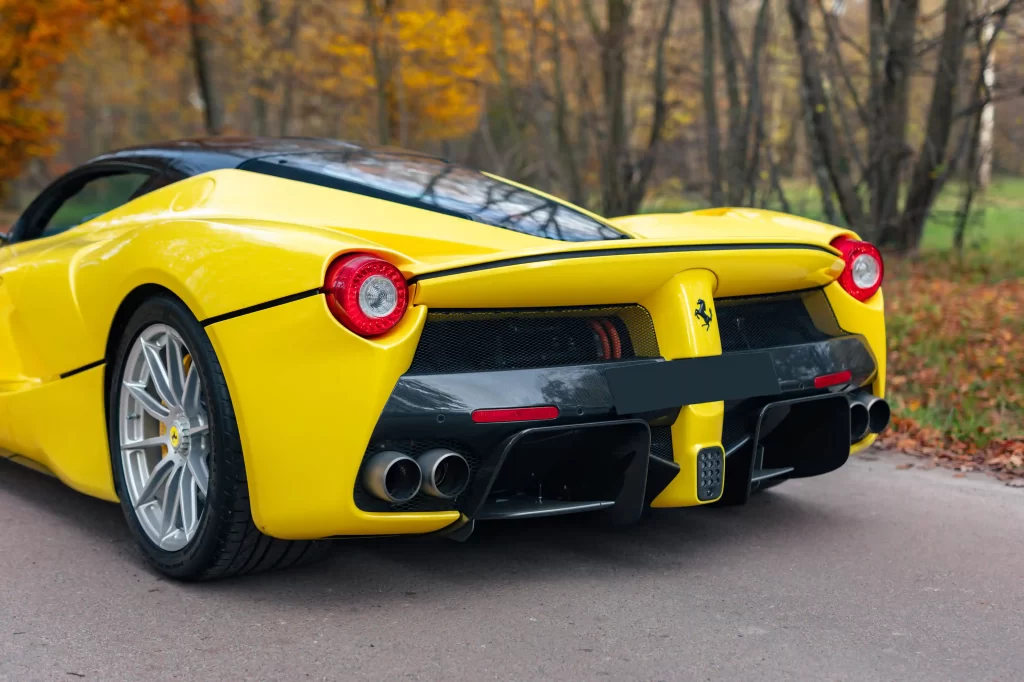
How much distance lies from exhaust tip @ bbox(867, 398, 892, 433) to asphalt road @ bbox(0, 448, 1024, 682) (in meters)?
0.39

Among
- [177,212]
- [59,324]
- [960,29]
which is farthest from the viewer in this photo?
[960,29]

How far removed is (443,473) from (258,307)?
632 mm

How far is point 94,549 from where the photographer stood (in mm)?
3600

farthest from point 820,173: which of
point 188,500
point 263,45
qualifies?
point 263,45

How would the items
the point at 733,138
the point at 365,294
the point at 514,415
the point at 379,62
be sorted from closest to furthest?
1. the point at 365,294
2. the point at 514,415
3. the point at 733,138
4. the point at 379,62

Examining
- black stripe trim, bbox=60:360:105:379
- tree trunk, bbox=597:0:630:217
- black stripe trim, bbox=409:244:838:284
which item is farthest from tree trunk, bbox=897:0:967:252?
black stripe trim, bbox=60:360:105:379

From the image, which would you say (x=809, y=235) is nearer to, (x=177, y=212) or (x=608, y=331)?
Result: (x=608, y=331)

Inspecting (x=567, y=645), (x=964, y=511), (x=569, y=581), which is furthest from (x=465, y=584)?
(x=964, y=511)

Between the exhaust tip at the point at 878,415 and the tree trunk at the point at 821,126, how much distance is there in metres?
8.16

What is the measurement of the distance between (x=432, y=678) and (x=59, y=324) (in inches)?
76.6

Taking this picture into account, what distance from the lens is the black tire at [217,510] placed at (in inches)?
117

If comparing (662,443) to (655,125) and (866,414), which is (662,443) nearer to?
(866,414)

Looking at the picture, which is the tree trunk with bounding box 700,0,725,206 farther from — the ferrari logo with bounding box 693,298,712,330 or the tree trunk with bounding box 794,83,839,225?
the ferrari logo with bounding box 693,298,712,330

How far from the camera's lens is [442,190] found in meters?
3.60
